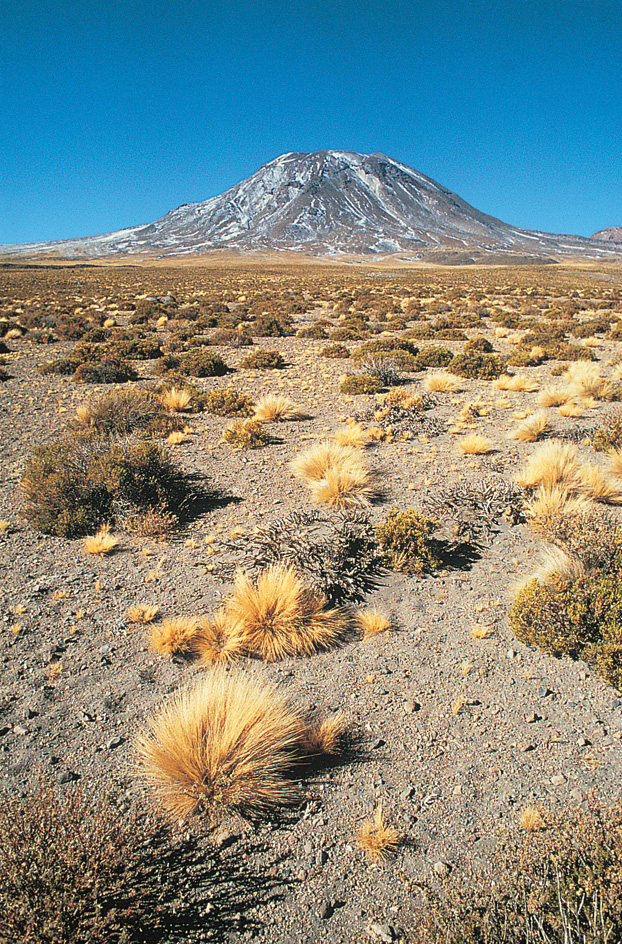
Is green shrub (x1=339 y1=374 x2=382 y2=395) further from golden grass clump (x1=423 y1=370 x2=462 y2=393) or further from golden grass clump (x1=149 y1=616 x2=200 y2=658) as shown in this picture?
golden grass clump (x1=149 y1=616 x2=200 y2=658)

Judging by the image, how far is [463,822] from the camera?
2578 mm

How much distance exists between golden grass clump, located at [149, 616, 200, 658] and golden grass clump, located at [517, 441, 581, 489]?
4.22 m

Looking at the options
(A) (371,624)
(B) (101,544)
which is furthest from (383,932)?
(B) (101,544)

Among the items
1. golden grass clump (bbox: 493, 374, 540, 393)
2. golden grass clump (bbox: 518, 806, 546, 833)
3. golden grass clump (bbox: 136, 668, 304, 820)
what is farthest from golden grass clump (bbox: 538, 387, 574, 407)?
golden grass clump (bbox: 136, 668, 304, 820)

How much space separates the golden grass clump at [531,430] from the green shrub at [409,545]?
3835 millimetres

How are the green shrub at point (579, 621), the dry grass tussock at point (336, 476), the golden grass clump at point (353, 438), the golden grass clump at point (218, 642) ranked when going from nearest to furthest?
the green shrub at point (579, 621), the golden grass clump at point (218, 642), the dry grass tussock at point (336, 476), the golden grass clump at point (353, 438)

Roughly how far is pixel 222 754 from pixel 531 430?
23.2 feet

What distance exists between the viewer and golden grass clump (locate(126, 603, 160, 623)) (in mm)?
4074

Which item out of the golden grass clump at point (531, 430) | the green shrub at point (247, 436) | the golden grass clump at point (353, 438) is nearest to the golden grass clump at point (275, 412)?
the green shrub at point (247, 436)

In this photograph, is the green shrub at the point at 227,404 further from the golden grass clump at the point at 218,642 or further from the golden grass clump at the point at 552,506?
the golden grass clump at the point at 218,642

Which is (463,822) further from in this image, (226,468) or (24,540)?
(226,468)

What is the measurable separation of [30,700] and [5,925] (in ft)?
5.56

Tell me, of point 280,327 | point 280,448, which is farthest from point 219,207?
point 280,448

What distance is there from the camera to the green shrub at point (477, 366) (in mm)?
12508
